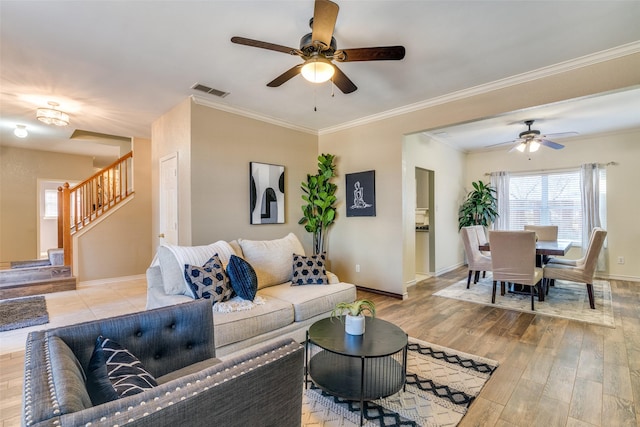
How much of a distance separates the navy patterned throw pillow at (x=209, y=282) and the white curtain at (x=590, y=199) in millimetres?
6839

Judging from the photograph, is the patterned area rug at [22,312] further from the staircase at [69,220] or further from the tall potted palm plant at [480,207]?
the tall potted palm plant at [480,207]

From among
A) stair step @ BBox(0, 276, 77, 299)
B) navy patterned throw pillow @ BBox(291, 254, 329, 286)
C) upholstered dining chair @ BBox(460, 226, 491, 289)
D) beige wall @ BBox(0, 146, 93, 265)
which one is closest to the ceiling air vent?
navy patterned throw pillow @ BBox(291, 254, 329, 286)

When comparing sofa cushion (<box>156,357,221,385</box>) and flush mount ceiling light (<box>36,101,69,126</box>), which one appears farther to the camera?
flush mount ceiling light (<box>36,101,69,126</box>)

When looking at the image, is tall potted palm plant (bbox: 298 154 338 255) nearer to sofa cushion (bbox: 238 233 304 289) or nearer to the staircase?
sofa cushion (bbox: 238 233 304 289)

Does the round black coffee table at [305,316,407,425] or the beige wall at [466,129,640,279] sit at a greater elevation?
the beige wall at [466,129,640,279]

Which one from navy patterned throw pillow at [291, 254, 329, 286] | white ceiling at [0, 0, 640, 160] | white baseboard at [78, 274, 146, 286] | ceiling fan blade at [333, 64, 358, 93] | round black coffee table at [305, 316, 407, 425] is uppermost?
white ceiling at [0, 0, 640, 160]

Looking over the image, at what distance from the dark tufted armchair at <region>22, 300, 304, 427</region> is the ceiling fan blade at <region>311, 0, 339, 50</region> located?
6.15ft

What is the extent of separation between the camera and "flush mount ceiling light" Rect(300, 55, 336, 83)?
2.19m

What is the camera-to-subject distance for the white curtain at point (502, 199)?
6.79m

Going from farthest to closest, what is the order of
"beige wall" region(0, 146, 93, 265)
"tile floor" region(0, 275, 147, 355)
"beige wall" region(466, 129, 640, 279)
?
"beige wall" region(0, 146, 93, 265) → "beige wall" region(466, 129, 640, 279) → "tile floor" region(0, 275, 147, 355)

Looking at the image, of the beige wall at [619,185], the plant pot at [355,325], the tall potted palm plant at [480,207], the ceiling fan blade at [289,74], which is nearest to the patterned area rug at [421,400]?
the plant pot at [355,325]

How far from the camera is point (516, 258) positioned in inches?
155

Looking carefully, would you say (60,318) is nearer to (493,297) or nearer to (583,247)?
(493,297)

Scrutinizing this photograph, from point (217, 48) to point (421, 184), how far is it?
491 centimetres
